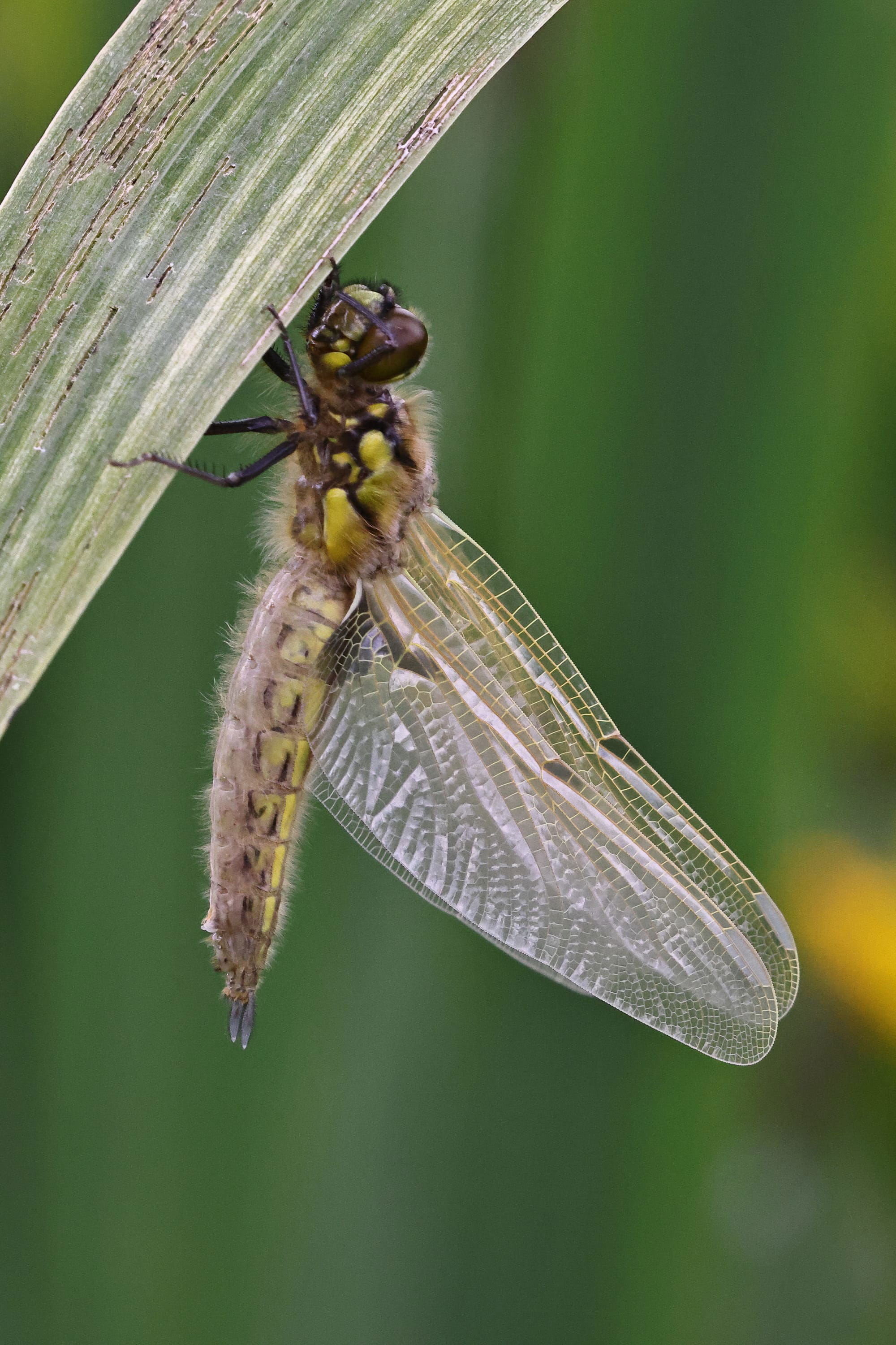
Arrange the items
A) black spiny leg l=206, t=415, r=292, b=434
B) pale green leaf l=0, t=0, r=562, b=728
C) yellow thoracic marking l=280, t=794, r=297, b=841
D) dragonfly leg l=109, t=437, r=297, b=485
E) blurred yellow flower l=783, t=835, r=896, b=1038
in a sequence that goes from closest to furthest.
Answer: pale green leaf l=0, t=0, r=562, b=728 < dragonfly leg l=109, t=437, r=297, b=485 < black spiny leg l=206, t=415, r=292, b=434 < yellow thoracic marking l=280, t=794, r=297, b=841 < blurred yellow flower l=783, t=835, r=896, b=1038

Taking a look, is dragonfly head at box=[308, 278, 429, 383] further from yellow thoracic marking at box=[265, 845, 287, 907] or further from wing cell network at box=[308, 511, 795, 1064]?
yellow thoracic marking at box=[265, 845, 287, 907]

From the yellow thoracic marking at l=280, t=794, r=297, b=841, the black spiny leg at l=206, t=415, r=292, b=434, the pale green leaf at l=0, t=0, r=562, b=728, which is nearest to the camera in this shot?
the pale green leaf at l=0, t=0, r=562, b=728

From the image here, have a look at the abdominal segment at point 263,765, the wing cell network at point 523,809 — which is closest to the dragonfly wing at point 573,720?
the wing cell network at point 523,809

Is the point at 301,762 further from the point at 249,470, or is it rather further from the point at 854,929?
the point at 854,929

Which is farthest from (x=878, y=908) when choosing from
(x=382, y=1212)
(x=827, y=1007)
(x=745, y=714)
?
(x=382, y=1212)

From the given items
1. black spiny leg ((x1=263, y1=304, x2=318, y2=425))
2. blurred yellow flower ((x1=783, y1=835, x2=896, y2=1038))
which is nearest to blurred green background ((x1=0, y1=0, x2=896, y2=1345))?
black spiny leg ((x1=263, y1=304, x2=318, y2=425))

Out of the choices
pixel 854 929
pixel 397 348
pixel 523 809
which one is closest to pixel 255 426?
pixel 397 348

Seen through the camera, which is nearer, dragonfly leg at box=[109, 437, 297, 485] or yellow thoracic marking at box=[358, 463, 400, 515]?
dragonfly leg at box=[109, 437, 297, 485]
